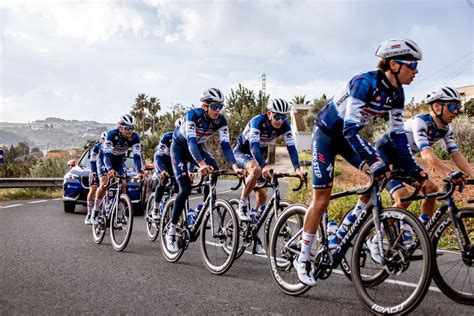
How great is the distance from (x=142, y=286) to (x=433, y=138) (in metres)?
3.79

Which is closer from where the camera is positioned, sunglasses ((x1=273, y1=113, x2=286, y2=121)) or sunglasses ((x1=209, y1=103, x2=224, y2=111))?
sunglasses ((x1=209, y1=103, x2=224, y2=111))

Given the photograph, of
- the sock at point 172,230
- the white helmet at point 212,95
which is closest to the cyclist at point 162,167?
the sock at point 172,230

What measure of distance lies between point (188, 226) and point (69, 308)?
2619 millimetres

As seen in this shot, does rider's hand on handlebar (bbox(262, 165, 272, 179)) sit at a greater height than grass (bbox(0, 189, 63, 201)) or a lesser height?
greater

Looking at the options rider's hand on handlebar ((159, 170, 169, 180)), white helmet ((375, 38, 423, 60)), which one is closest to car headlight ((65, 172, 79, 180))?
rider's hand on handlebar ((159, 170, 169, 180))

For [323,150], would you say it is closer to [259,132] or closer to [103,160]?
[259,132]

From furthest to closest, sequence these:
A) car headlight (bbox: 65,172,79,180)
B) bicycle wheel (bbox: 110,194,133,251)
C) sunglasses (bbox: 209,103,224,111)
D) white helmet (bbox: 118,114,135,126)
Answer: car headlight (bbox: 65,172,79,180)
white helmet (bbox: 118,114,135,126)
bicycle wheel (bbox: 110,194,133,251)
sunglasses (bbox: 209,103,224,111)

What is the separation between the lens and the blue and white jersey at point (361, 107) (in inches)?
177

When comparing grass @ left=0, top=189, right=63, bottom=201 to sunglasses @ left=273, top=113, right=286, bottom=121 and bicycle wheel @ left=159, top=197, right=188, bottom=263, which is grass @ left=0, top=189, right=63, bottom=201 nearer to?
bicycle wheel @ left=159, top=197, right=188, bottom=263

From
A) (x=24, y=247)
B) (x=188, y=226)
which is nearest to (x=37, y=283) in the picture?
(x=188, y=226)

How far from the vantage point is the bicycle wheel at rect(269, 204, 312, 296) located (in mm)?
5449

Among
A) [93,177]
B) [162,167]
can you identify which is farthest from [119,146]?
[93,177]

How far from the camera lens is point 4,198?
18.9 m

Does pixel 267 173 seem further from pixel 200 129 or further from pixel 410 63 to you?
pixel 410 63
